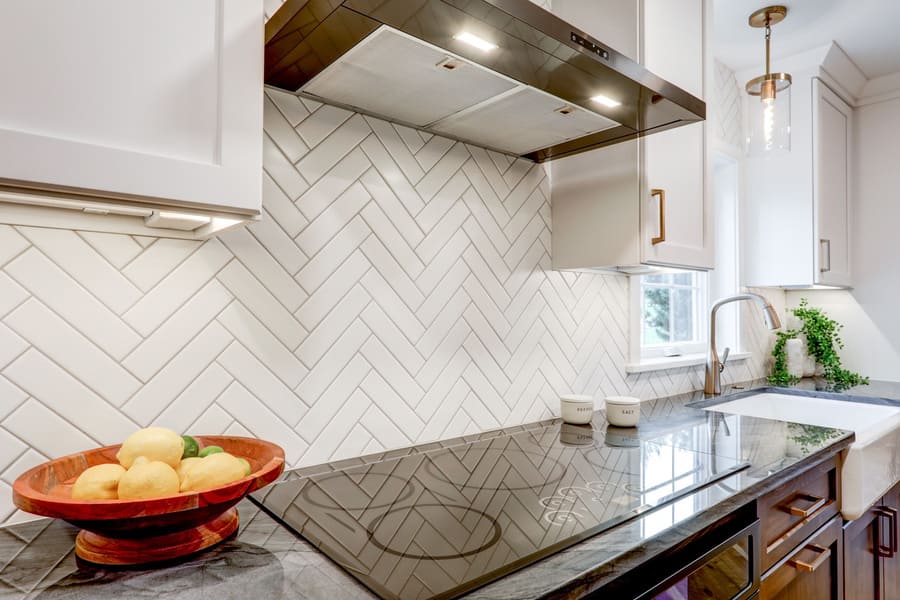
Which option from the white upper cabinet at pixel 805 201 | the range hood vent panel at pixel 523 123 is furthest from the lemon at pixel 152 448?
the white upper cabinet at pixel 805 201

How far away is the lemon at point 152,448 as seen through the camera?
783 millimetres

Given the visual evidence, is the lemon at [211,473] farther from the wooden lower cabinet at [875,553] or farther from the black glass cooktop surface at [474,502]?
the wooden lower cabinet at [875,553]

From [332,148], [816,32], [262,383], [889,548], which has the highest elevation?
[816,32]

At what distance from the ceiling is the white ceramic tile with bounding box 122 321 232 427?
7.43ft

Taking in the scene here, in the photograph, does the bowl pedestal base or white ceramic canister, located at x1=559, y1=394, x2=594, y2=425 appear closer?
the bowl pedestal base

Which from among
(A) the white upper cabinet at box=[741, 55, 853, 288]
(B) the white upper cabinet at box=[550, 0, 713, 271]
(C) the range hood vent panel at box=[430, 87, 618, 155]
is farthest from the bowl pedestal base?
(A) the white upper cabinet at box=[741, 55, 853, 288]

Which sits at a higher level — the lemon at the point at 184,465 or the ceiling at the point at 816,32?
the ceiling at the point at 816,32

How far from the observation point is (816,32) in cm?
241

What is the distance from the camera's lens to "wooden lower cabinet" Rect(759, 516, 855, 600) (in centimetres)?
126

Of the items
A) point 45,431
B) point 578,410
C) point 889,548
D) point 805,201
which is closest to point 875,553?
point 889,548

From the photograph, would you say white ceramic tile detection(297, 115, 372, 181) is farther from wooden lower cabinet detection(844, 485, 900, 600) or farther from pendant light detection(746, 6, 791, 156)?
wooden lower cabinet detection(844, 485, 900, 600)

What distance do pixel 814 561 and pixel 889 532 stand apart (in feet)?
2.29

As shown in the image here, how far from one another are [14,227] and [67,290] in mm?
124

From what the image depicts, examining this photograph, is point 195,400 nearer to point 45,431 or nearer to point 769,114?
point 45,431
